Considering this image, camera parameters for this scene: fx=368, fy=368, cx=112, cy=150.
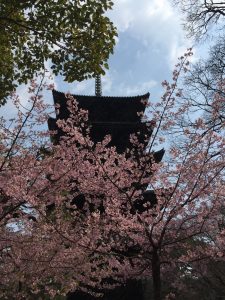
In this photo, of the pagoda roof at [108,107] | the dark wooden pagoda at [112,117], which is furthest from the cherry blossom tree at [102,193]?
the pagoda roof at [108,107]

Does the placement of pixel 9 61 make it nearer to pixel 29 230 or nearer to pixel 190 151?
pixel 29 230

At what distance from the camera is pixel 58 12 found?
6.25 meters

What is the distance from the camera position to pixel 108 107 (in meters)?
17.2

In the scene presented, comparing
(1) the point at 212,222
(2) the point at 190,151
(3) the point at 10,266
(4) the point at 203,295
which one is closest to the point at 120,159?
(2) the point at 190,151

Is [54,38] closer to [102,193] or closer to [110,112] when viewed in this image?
[102,193]

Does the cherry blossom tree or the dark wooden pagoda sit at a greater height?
the dark wooden pagoda

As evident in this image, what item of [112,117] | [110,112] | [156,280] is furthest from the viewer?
[110,112]

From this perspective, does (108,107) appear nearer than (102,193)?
No

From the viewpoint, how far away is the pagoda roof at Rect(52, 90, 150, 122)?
16828 mm

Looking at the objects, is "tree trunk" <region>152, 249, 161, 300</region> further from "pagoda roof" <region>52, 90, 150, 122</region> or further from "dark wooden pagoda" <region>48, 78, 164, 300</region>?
"pagoda roof" <region>52, 90, 150, 122</region>

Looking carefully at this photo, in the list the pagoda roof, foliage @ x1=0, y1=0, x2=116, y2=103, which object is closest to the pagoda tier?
the pagoda roof

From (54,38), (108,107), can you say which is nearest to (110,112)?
(108,107)

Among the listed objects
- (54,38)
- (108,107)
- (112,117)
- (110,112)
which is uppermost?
(108,107)

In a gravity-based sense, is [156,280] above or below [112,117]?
below
